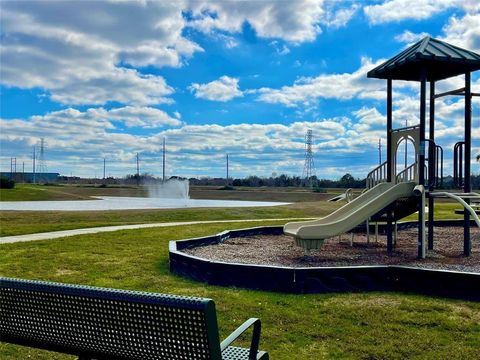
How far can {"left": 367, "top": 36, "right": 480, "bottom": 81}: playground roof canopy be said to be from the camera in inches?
365

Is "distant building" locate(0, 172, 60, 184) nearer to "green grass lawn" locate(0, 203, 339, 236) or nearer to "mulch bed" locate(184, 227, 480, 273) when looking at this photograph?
"green grass lawn" locate(0, 203, 339, 236)

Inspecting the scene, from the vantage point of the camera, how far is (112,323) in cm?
305

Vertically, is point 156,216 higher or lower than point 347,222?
lower

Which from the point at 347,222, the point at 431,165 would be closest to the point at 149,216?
the point at 347,222

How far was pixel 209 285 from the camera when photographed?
7.11 m

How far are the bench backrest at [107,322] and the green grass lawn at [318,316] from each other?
1312 millimetres

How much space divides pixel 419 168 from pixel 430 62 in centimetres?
226

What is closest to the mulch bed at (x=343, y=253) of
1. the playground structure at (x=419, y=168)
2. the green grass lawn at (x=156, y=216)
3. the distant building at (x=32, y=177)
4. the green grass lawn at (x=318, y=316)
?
the playground structure at (x=419, y=168)

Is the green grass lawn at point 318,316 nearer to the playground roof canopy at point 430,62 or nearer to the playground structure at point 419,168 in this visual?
the playground structure at point 419,168

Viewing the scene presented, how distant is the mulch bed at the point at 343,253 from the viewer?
869 cm

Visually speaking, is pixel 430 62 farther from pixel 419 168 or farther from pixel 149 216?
pixel 149 216

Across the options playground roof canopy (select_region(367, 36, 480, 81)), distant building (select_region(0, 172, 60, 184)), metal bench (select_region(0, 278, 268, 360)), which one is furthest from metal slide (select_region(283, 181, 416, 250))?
distant building (select_region(0, 172, 60, 184))

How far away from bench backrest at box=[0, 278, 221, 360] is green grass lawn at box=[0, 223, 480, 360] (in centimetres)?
131

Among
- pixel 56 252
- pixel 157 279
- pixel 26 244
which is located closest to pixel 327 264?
pixel 157 279
